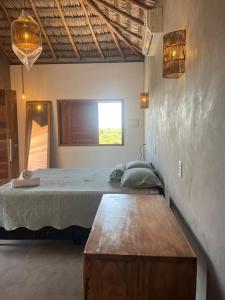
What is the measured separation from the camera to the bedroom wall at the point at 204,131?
1.07 meters

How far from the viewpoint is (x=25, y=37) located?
2.71 metres

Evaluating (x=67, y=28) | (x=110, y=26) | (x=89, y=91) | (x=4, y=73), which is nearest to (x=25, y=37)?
(x=110, y=26)

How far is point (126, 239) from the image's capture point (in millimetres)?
1394

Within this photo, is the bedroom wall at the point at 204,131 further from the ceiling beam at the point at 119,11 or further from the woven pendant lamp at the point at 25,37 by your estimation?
the ceiling beam at the point at 119,11

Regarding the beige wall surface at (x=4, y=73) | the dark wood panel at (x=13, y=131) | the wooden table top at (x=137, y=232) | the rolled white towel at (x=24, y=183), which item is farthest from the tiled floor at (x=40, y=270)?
the beige wall surface at (x=4, y=73)

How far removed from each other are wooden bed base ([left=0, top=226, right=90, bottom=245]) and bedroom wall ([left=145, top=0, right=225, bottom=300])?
1315mm

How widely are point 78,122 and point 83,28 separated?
193 cm

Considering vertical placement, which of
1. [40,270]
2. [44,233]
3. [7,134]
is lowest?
[40,270]

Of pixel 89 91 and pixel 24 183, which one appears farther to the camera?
pixel 89 91

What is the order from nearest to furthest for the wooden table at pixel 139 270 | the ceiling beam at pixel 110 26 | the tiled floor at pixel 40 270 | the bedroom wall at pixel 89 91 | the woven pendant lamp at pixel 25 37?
the wooden table at pixel 139 270 → the tiled floor at pixel 40 270 → the woven pendant lamp at pixel 25 37 → the ceiling beam at pixel 110 26 → the bedroom wall at pixel 89 91

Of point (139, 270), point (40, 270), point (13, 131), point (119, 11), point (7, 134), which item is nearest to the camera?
point (139, 270)

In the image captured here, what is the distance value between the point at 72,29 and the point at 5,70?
1.77 m

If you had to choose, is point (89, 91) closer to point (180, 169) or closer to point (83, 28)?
point (83, 28)

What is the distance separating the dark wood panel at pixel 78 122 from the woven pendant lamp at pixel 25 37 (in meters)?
2.96
